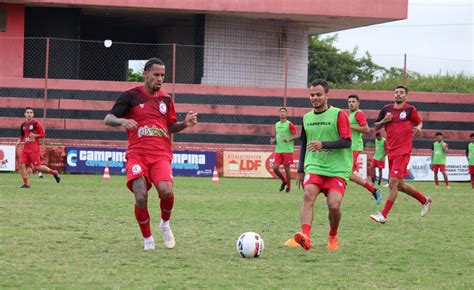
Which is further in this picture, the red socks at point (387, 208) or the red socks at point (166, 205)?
the red socks at point (387, 208)

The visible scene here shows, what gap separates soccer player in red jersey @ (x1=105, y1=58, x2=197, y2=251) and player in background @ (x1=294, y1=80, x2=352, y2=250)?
4.87ft

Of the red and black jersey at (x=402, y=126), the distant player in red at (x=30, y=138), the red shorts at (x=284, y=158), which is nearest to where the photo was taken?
the red and black jersey at (x=402, y=126)

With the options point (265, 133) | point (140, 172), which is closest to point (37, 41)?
point (265, 133)

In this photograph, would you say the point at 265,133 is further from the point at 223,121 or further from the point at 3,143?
the point at 3,143

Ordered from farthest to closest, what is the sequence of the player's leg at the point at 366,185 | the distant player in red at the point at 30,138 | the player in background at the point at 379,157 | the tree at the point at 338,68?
1. the tree at the point at 338,68
2. the player in background at the point at 379,157
3. the distant player in red at the point at 30,138
4. the player's leg at the point at 366,185

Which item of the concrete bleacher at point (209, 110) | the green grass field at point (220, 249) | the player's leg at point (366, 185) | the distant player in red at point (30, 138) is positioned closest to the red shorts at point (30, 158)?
the distant player in red at point (30, 138)

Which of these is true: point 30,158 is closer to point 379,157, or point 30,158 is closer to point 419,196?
point 379,157

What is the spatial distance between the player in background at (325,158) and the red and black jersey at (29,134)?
1254 centimetres

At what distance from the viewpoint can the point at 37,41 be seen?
116 feet

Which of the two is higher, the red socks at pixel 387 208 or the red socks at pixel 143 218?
the red socks at pixel 143 218

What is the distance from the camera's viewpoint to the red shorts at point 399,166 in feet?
44.9

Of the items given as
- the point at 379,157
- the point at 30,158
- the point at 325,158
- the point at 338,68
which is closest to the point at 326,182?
the point at 325,158

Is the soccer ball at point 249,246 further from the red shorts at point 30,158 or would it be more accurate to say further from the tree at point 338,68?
the tree at point 338,68

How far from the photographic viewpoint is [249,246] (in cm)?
849
